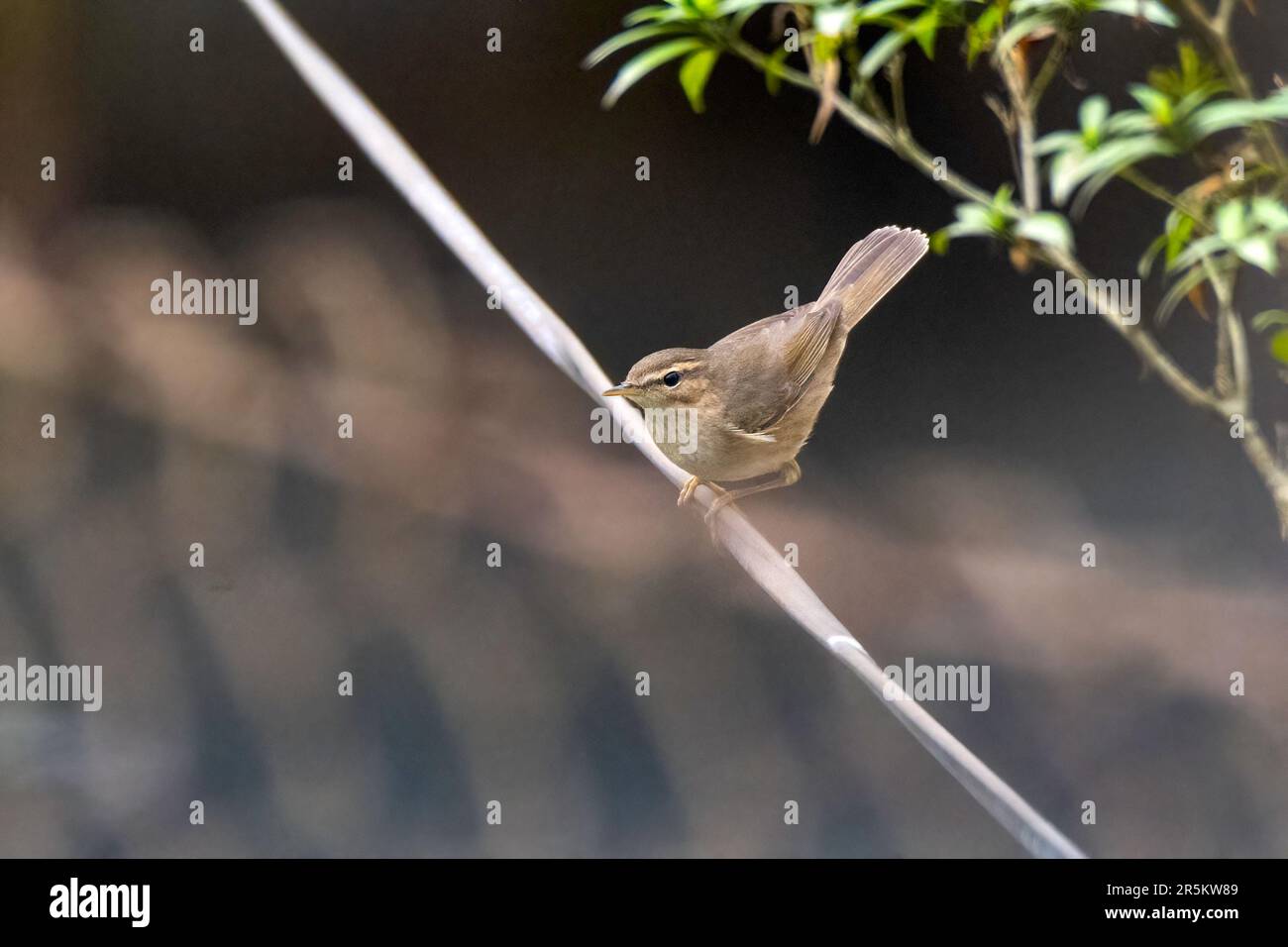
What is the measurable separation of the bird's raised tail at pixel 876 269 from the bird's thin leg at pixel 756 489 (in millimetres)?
348

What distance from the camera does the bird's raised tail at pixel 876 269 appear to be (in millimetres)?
2463

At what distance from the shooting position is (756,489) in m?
2.48

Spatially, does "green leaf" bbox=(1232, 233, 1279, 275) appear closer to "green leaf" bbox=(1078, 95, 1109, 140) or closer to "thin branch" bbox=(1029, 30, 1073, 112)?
"green leaf" bbox=(1078, 95, 1109, 140)

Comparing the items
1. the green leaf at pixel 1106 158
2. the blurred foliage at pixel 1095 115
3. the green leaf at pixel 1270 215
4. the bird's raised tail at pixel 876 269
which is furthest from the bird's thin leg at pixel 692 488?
the green leaf at pixel 1270 215

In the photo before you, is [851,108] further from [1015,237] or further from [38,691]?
[38,691]

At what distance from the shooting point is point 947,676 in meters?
2.69

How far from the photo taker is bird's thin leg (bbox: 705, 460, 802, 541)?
2410 mm

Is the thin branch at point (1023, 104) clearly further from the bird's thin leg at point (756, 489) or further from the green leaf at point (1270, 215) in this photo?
the bird's thin leg at point (756, 489)

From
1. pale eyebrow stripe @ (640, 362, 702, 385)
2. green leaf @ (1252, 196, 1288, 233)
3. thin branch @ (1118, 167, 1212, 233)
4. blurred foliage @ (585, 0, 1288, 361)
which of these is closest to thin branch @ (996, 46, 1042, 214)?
blurred foliage @ (585, 0, 1288, 361)

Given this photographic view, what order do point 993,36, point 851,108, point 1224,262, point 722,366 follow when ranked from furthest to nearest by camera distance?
point 722,366 → point 851,108 → point 993,36 → point 1224,262

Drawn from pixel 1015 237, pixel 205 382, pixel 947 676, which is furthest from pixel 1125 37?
pixel 205 382

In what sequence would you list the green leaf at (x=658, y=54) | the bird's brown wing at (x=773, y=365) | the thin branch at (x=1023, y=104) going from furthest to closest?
the bird's brown wing at (x=773, y=365)
the thin branch at (x=1023, y=104)
the green leaf at (x=658, y=54)

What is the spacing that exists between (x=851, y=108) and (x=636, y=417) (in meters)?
0.76

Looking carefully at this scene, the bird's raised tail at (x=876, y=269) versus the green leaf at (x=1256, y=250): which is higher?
the bird's raised tail at (x=876, y=269)
